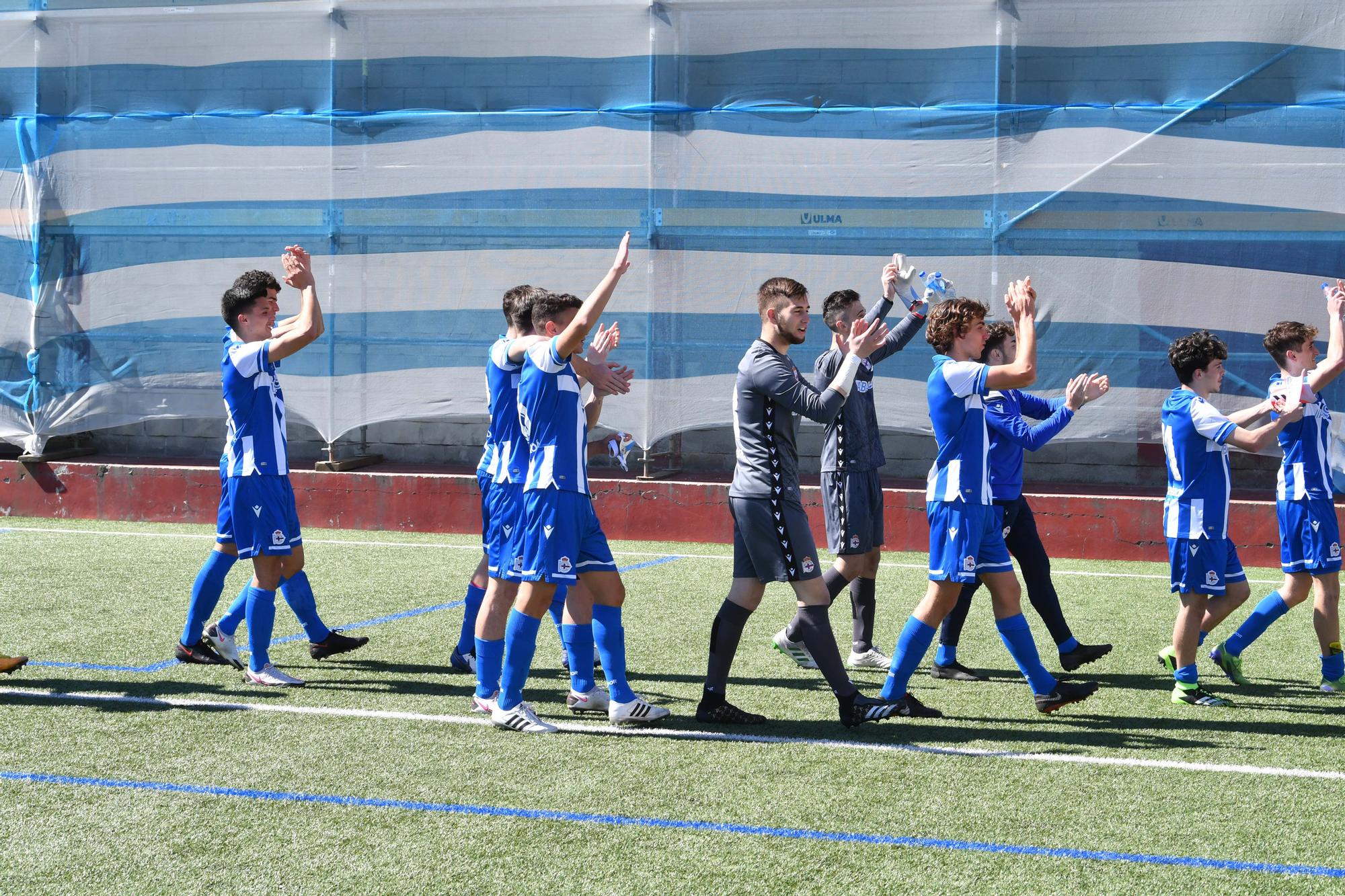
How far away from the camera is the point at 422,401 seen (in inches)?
510

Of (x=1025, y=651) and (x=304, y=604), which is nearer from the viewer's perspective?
(x=1025, y=651)

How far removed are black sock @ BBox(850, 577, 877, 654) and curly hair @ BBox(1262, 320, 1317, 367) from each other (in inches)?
82.5

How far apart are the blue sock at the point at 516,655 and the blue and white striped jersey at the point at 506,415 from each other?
0.56m

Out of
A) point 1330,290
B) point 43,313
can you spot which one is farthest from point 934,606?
point 43,313

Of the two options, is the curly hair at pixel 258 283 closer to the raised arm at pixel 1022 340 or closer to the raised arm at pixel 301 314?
the raised arm at pixel 301 314

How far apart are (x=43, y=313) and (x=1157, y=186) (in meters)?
9.85

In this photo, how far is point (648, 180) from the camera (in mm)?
12359

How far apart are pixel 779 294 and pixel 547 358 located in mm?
900

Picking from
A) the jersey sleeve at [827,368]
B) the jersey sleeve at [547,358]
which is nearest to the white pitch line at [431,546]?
the jersey sleeve at [827,368]

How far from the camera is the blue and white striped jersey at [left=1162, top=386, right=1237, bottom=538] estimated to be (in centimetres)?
595

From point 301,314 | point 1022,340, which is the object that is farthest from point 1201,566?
point 301,314

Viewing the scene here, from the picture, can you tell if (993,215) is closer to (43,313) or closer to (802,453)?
(802,453)

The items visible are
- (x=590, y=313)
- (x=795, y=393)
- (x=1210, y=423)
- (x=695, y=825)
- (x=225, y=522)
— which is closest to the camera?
(x=695, y=825)

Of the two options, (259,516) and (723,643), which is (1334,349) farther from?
(259,516)
